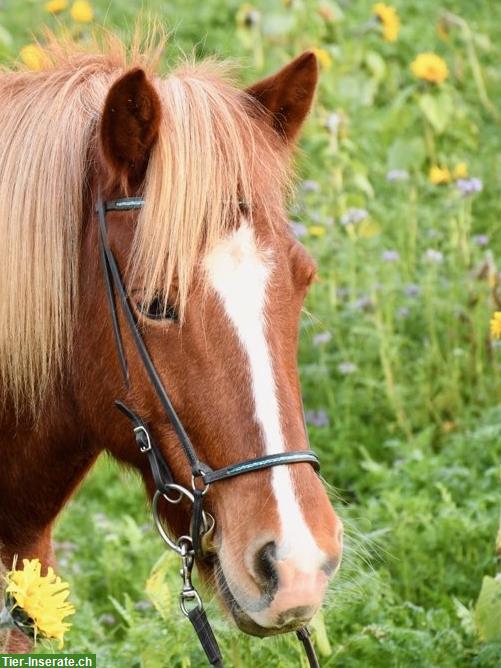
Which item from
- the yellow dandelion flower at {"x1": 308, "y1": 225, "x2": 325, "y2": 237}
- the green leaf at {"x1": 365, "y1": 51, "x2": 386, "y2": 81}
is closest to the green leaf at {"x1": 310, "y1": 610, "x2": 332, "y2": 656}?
the yellow dandelion flower at {"x1": 308, "y1": 225, "x2": 325, "y2": 237}

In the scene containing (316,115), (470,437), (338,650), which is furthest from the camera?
(316,115)

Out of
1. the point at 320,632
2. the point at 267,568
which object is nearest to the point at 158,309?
the point at 267,568

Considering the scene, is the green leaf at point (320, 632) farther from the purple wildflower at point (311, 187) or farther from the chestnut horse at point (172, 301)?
the purple wildflower at point (311, 187)

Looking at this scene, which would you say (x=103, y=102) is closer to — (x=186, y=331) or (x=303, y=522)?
(x=186, y=331)

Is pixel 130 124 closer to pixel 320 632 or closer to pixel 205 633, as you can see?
pixel 205 633

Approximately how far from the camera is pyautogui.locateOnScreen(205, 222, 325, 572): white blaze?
2.11 meters

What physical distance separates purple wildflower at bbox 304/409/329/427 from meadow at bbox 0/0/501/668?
0.09 feet

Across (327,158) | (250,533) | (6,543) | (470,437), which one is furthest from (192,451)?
(327,158)

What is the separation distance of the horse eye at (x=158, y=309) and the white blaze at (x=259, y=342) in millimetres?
111

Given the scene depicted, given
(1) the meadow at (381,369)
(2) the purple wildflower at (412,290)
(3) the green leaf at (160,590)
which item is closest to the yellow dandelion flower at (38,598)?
(1) the meadow at (381,369)

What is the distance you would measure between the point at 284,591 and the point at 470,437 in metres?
2.51

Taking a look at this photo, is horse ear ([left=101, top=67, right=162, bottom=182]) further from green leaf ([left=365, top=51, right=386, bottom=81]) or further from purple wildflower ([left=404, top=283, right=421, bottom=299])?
green leaf ([left=365, top=51, right=386, bottom=81])

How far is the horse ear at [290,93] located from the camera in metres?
2.64

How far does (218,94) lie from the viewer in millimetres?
2564
